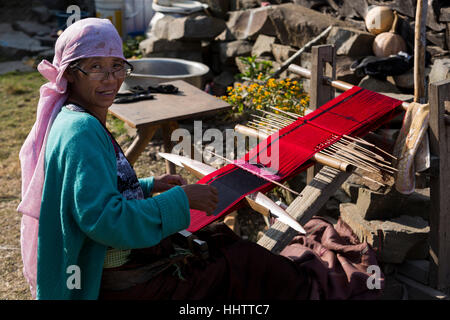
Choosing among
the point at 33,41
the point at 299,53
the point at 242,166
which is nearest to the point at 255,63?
the point at 299,53

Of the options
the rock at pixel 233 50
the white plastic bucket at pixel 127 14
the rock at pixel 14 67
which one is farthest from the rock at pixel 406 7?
the rock at pixel 14 67

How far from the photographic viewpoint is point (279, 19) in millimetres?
5941

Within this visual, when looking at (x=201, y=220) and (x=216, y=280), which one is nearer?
(x=216, y=280)

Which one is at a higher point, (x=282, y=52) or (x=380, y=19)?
(x=380, y=19)

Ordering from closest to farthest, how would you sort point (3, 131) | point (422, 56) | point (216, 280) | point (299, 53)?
1. point (216, 280)
2. point (422, 56)
3. point (299, 53)
4. point (3, 131)

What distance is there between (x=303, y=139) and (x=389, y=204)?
0.97 m

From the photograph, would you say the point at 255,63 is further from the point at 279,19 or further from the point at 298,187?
the point at 298,187

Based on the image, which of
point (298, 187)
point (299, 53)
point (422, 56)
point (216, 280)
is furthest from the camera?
point (299, 53)

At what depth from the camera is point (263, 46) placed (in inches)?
250

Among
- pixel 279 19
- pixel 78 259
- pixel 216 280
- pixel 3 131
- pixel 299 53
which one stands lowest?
pixel 3 131

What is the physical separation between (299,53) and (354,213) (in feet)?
9.04

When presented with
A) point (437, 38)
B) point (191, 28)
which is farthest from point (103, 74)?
point (191, 28)

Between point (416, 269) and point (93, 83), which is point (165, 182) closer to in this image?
point (93, 83)

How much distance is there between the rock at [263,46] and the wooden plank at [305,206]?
375 cm
